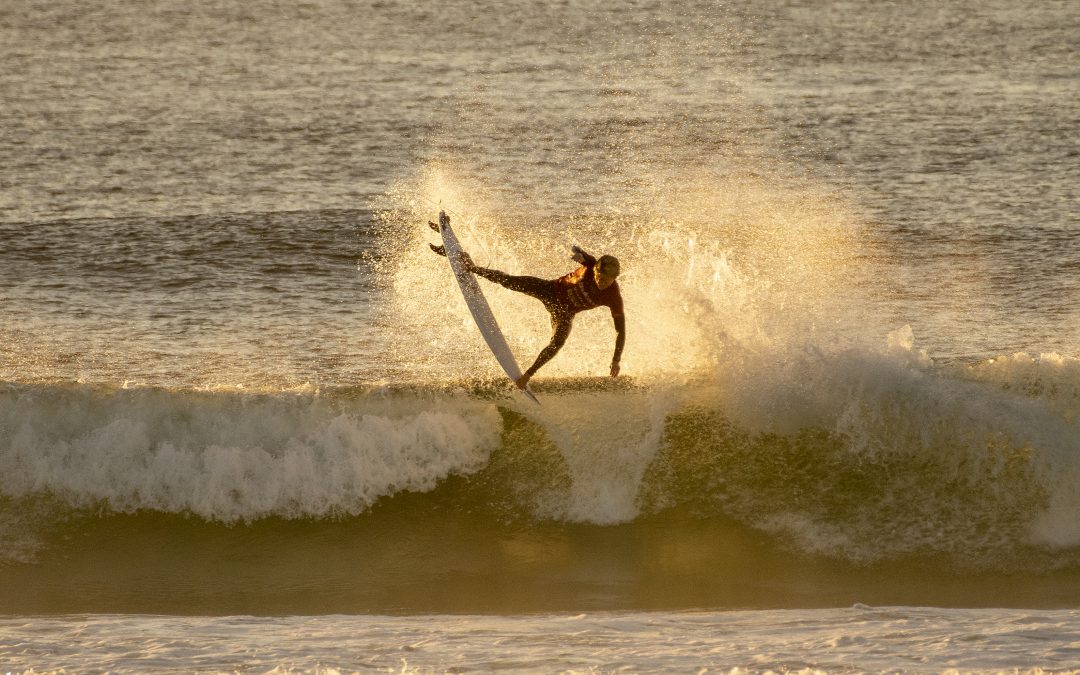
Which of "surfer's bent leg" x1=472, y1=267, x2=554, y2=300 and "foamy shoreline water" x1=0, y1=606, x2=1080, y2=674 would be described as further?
"surfer's bent leg" x1=472, y1=267, x2=554, y2=300

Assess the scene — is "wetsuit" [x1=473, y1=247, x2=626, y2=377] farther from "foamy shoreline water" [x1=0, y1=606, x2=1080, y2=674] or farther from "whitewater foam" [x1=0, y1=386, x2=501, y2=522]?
"foamy shoreline water" [x1=0, y1=606, x2=1080, y2=674]

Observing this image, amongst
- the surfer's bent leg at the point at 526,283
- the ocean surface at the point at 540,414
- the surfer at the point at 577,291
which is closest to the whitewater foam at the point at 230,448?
the ocean surface at the point at 540,414

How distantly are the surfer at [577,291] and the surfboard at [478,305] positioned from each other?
46 centimetres

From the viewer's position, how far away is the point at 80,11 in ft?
180

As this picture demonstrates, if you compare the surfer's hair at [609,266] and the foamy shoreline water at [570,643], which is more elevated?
the surfer's hair at [609,266]

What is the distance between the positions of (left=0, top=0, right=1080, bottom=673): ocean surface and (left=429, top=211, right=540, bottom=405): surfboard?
2.43 feet

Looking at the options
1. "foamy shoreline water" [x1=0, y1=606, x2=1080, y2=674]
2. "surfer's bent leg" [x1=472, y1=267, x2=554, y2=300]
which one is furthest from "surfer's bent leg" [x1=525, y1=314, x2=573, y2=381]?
"foamy shoreline water" [x1=0, y1=606, x2=1080, y2=674]

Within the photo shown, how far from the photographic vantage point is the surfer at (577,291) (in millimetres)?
11945

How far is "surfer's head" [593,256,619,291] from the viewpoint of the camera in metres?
11.7

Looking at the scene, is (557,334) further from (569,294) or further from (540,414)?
(540,414)

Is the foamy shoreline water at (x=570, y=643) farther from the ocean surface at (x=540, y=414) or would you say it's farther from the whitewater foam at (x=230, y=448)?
the whitewater foam at (x=230, y=448)

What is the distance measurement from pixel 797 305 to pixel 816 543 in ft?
10.0

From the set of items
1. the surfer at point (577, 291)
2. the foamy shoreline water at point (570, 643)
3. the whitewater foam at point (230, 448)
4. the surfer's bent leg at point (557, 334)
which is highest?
the surfer at point (577, 291)

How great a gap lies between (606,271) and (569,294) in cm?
61
